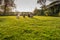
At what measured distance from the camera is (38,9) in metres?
2.30

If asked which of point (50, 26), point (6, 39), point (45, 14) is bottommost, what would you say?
point (6, 39)

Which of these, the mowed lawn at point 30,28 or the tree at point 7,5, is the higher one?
the tree at point 7,5

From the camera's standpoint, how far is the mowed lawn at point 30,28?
203cm

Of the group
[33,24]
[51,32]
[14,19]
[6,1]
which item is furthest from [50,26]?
[6,1]

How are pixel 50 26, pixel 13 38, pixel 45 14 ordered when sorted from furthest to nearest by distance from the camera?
1. pixel 45 14
2. pixel 50 26
3. pixel 13 38

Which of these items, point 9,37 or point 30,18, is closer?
point 9,37

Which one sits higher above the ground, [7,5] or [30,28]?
[7,5]

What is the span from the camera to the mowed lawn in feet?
6.67

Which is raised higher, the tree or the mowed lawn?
the tree

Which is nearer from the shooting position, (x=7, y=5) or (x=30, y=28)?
(x=30, y=28)

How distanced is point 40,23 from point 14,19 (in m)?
0.41

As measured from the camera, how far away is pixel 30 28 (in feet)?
6.98

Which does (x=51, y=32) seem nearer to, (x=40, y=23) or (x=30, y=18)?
(x=40, y=23)

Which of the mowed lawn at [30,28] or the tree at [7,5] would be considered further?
the tree at [7,5]
